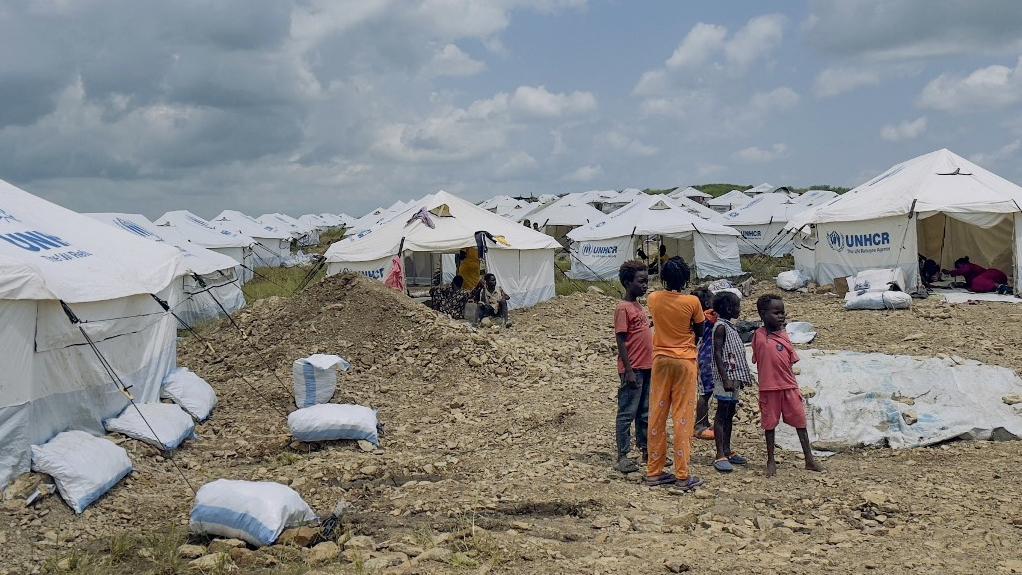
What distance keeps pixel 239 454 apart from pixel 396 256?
9.13m

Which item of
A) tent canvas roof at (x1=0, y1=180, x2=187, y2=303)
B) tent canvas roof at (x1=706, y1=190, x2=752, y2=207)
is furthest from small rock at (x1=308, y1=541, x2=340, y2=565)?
tent canvas roof at (x1=706, y1=190, x2=752, y2=207)

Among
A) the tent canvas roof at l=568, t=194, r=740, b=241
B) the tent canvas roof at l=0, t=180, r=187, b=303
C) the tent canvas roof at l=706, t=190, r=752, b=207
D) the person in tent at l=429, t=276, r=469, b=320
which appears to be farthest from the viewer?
the tent canvas roof at l=706, t=190, r=752, b=207

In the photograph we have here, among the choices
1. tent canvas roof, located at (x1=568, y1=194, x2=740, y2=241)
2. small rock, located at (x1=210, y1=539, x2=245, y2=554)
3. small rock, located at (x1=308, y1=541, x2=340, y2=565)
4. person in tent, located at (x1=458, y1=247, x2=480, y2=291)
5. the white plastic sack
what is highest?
tent canvas roof, located at (x1=568, y1=194, x2=740, y2=241)

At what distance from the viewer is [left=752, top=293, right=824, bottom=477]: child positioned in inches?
219

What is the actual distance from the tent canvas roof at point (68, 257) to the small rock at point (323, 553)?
9.56 ft

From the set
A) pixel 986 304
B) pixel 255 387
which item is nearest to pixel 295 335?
pixel 255 387

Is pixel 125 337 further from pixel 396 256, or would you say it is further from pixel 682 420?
pixel 396 256

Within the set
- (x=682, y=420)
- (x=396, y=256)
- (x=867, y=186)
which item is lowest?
(x=682, y=420)

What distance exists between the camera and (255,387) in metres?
9.58

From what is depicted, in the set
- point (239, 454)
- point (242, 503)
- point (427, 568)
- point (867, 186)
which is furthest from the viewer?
point (867, 186)

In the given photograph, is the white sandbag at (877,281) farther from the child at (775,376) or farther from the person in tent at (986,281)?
the child at (775,376)

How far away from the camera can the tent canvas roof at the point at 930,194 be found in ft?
49.5

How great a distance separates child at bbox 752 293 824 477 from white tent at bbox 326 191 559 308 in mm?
10683

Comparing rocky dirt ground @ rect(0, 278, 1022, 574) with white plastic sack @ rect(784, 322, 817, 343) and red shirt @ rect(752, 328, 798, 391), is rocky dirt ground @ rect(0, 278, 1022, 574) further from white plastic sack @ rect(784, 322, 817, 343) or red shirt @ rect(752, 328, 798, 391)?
white plastic sack @ rect(784, 322, 817, 343)
